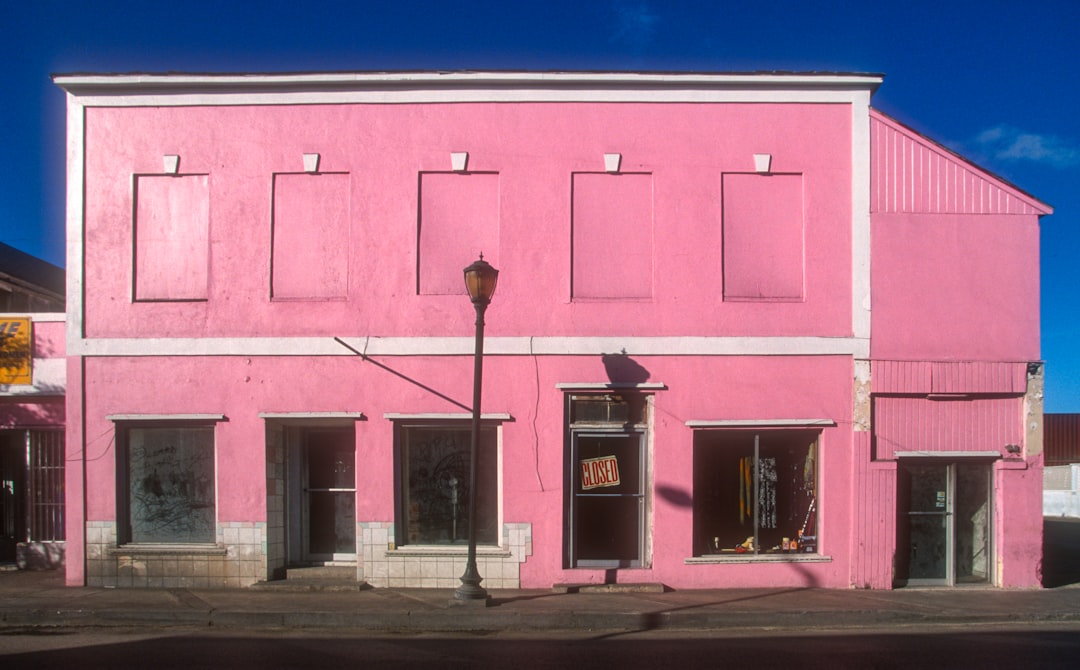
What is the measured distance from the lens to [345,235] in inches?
515

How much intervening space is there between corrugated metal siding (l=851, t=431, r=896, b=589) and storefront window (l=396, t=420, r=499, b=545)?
15.8 ft

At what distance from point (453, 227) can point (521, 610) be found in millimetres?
5127

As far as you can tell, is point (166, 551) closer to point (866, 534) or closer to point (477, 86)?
point (477, 86)

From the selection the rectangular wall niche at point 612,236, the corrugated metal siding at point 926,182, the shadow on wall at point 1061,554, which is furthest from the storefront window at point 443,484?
the shadow on wall at point 1061,554

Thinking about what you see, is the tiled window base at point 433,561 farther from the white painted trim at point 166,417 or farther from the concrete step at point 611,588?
the white painted trim at point 166,417

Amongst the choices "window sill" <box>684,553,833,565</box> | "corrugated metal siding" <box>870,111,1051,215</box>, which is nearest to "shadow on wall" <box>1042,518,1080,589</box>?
"window sill" <box>684,553,833,565</box>

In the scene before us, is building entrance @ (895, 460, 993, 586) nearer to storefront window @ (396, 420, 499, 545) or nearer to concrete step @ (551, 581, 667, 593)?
concrete step @ (551, 581, 667, 593)

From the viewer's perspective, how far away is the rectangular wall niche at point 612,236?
42.5ft

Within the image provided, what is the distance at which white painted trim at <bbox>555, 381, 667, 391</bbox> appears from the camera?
1269cm

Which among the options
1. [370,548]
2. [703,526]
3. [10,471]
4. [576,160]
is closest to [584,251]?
[576,160]

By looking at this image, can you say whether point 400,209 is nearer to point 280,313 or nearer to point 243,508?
point 280,313

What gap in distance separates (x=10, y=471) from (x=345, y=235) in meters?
6.54

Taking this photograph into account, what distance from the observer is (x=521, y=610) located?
11.1m

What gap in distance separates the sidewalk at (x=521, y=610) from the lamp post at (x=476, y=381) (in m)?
0.22
